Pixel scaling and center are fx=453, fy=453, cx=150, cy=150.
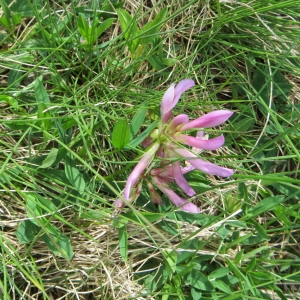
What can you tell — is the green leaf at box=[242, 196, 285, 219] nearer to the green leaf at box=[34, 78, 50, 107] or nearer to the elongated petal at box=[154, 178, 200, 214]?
the elongated petal at box=[154, 178, 200, 214]

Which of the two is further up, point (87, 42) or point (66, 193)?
point (87, 42)

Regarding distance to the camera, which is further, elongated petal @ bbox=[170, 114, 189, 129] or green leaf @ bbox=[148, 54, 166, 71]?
green leaf @ bbox=[148, 54, 166, 71]

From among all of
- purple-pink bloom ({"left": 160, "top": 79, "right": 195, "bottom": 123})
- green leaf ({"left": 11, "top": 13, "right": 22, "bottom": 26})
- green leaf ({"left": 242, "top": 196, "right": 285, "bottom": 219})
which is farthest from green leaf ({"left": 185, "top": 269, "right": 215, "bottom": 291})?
green leaf ({"left": 11, "top": 13, "right": 22, "bottom": 26})

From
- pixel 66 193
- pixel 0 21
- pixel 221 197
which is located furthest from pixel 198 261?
pixel 0 21

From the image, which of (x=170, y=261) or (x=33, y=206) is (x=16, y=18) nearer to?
(x=33, y=206)

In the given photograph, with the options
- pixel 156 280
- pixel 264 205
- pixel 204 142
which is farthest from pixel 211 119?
pixel 156 280

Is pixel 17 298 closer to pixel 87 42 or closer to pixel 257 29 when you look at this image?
pixel 87 42

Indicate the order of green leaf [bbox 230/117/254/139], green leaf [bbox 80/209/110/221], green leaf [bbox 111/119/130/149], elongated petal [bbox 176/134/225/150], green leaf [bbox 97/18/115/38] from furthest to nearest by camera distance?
green leaf [bbox 230/117/254/139], green leaf [bbox 97/18/115/38], green leaf [bbox 80/209/110/221], green leaf [bbox 111/119/130/149], elongated petal [bbox 176/134/225/150]

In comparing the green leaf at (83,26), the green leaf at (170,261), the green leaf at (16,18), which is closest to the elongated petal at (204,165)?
the green leaf at (170,261)
